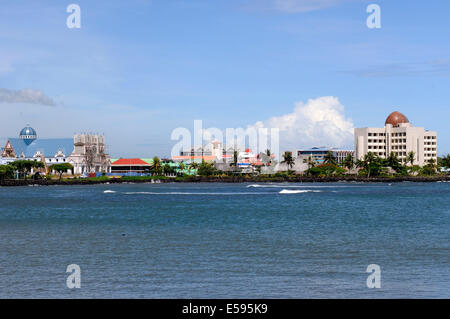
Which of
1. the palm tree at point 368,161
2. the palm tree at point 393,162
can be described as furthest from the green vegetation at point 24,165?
the palm tree at point 393,162

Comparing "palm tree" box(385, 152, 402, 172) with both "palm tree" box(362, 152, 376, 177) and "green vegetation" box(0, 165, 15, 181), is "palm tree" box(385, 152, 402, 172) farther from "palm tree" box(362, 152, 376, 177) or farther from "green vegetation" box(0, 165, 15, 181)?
"green vegetation" box(0, 165, 15, 181)

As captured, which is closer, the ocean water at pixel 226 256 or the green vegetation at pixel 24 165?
the ocean water at pixel 226 256

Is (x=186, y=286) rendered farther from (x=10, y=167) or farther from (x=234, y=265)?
(x=10, y=167)

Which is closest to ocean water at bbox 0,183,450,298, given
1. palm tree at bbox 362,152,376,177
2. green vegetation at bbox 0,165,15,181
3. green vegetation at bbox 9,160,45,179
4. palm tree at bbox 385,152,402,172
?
green vegetation at bbox 0,165,15,181

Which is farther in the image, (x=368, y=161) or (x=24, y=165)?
(x=368, y=161)

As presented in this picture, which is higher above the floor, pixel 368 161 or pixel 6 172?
pixel 368 161

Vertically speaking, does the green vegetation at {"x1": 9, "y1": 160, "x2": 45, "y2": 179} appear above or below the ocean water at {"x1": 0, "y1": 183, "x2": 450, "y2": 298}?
above

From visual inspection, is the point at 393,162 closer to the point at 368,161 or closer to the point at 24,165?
the point at 368,161

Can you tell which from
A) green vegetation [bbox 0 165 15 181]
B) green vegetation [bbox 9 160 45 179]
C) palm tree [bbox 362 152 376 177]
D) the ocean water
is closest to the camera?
the ocean water

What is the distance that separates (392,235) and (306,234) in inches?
232

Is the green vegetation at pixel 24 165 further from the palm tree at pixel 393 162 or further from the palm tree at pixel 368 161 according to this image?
the palm tree at pixel 393 162

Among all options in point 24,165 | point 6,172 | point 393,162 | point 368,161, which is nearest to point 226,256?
point 6,172
